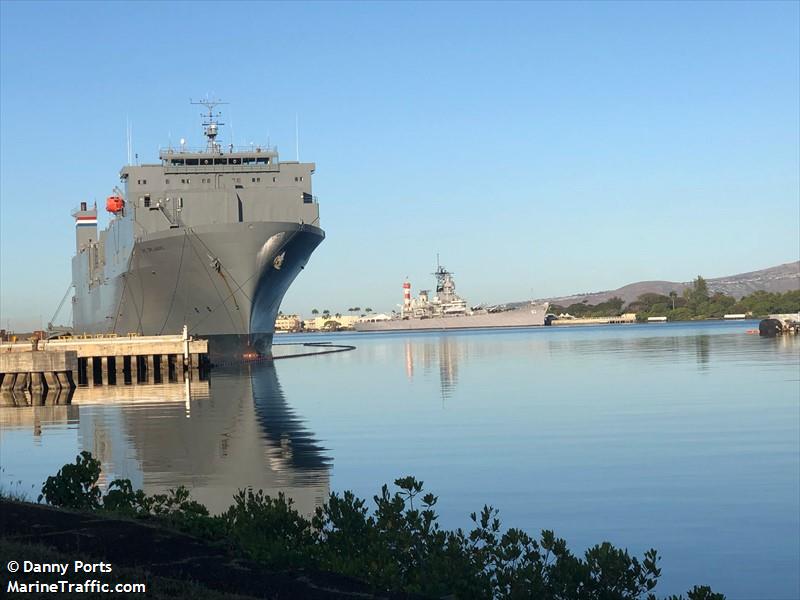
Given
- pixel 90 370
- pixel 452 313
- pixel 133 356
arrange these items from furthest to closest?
pixel 452 313 < pixel 133 356 < pixel 90 370

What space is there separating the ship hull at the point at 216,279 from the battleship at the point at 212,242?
0.18 feet

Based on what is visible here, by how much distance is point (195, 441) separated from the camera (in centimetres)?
2270

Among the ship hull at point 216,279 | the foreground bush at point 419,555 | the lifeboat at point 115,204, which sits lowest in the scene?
the foreground bush at point 419,555

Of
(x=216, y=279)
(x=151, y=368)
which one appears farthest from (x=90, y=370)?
(x=216, y=279)

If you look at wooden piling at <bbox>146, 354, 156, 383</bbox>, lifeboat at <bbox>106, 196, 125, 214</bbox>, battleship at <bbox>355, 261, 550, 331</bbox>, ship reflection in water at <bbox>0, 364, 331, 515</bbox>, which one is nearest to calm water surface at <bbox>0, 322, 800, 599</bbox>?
ship reflection in water at <bbox>0, 364, 331, 515</bbox>

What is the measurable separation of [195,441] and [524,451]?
25.0 feet

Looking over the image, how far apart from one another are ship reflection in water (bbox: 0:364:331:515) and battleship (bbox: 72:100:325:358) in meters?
11.8

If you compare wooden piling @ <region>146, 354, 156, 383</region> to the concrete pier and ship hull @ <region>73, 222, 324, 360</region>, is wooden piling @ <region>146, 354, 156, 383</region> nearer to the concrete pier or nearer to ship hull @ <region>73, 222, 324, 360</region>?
the concrete pier

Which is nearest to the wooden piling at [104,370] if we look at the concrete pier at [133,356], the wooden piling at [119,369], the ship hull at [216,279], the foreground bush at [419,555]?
the concrete pier at [133,356]

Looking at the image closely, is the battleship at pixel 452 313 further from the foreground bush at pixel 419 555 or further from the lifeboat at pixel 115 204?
the foreground bush at pixel 419 555

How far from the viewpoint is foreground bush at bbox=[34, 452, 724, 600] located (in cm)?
853

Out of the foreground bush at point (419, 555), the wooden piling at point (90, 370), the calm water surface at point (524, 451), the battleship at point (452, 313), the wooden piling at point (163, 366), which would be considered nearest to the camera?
the foreground bush at point (419, 555)

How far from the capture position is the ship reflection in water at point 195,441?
55.2 feet

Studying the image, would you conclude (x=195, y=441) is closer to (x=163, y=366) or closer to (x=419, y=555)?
(x=419, y=555)
